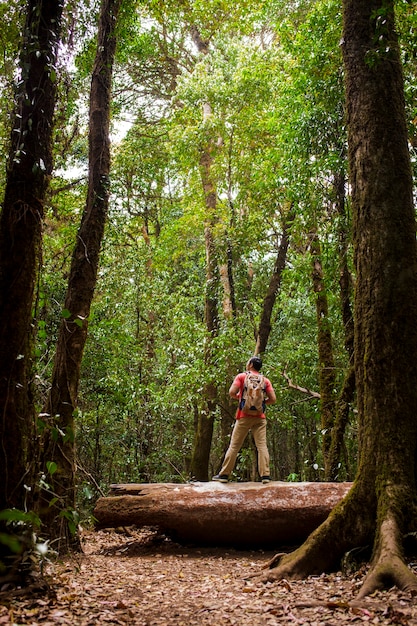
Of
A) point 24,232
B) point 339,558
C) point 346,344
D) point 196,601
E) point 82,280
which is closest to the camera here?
point 24,232

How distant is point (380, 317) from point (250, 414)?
410cm

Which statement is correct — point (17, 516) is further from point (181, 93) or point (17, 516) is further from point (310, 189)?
point (181, 93)

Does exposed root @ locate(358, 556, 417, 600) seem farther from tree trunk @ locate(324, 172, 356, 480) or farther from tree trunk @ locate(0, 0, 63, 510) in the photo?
tree trunk @ locate(324, 172, 356, 480)

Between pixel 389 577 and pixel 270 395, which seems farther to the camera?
pixel 270 395

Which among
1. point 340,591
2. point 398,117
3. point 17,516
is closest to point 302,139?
point 398,117

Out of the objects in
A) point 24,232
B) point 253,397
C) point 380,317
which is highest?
point 24,232

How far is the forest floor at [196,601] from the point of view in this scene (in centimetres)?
366

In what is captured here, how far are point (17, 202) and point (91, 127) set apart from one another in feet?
14.7

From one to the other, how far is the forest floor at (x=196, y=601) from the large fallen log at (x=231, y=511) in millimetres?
1158

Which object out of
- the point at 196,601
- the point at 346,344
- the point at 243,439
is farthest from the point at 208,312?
the point at 196,601

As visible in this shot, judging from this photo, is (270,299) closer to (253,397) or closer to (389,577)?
(253,397)

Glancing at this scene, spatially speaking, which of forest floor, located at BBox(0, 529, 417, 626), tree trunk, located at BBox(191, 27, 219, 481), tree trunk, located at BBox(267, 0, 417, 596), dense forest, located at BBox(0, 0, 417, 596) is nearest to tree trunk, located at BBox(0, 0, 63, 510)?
dense forest, located at BBox(0, 0, 417, 596)

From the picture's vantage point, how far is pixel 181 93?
15.5 m

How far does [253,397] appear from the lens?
8.88 metres
